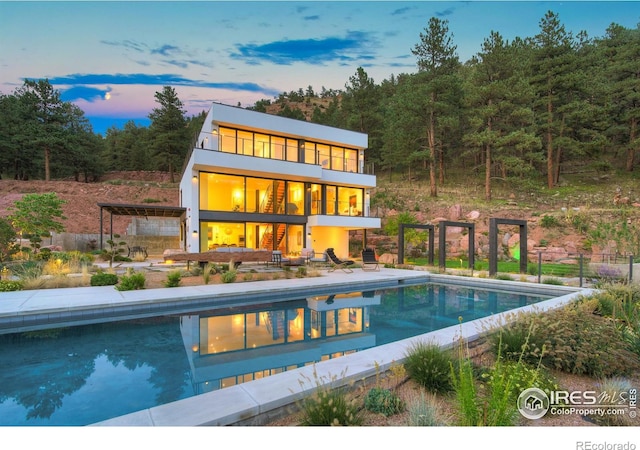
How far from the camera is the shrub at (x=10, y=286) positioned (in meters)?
8.56

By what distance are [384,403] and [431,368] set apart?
78 cm

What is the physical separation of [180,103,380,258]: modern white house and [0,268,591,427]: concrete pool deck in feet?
26.6

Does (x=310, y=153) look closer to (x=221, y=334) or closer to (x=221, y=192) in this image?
(x=221, y=192)

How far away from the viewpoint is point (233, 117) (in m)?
17.7

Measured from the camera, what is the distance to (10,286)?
8617mm

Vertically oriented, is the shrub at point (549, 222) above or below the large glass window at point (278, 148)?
below

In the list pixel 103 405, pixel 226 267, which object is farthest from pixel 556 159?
pixel 103 405

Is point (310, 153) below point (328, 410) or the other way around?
the other way around

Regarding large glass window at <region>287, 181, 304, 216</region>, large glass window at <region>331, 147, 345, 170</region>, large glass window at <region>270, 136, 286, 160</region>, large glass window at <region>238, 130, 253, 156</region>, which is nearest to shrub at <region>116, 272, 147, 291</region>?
large glass window at <region>238, 130, 253, 156</region>

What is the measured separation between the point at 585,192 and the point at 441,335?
28.6 meters

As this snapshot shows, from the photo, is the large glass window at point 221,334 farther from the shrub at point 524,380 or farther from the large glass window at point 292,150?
the large glass window at point 292,150

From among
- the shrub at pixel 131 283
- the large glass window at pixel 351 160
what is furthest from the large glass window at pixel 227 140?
the shrub at pixel 131 283

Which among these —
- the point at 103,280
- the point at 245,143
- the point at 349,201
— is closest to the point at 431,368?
the point at 103,280

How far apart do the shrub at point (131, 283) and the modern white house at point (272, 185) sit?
7587 mm
